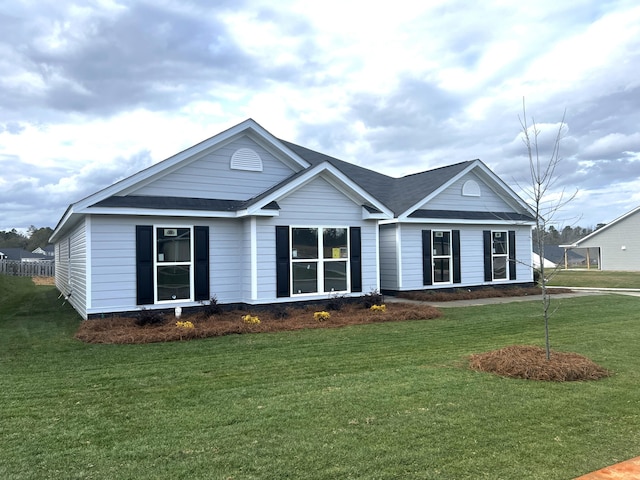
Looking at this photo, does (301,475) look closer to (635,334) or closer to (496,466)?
(496,466)

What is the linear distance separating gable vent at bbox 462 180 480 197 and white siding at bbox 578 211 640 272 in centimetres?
2863

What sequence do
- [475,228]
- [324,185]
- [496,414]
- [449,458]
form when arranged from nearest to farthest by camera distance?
[449,458] → [496,414] → [324,185] → [475,228]

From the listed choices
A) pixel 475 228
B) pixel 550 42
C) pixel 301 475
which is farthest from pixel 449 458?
pixel 475 228

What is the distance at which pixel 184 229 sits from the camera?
11.9 m

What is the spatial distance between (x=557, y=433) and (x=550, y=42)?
11240mm

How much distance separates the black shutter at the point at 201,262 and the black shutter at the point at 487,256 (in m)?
10.8

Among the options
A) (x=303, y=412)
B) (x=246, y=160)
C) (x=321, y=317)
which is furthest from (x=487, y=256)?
(x=303, y=412)

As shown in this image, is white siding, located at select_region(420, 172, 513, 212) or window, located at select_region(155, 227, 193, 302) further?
white siding, located at select_region(420, 172, 513, 212)

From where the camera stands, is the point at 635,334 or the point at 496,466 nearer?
the point at 496,466

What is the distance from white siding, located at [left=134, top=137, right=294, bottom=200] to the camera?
12109mm

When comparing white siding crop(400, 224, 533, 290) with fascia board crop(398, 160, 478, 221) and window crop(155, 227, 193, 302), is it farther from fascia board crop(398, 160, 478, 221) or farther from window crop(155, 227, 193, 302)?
window crop(155, 227, 193, 302)

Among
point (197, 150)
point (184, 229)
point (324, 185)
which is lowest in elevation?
point (184, 229)

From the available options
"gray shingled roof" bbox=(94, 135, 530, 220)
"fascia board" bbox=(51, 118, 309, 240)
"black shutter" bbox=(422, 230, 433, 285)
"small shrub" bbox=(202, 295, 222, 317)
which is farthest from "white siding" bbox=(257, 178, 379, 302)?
"black shutter" bbox=(422, 230, 433, 285)

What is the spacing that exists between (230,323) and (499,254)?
40.0 feet
